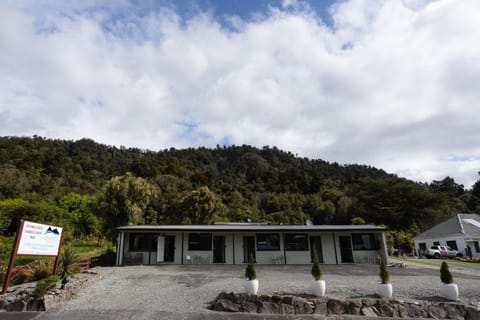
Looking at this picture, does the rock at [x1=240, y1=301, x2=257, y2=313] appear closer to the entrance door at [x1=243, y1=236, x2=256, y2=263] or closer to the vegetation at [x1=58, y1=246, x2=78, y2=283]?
the vegetation at [x1=58, y1=246, x2=78, y2=283]

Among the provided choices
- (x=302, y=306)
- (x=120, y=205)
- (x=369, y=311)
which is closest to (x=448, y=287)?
(x=369, y=311)

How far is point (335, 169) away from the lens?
8869cm

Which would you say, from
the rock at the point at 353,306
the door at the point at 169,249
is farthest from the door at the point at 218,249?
the rock at the point at 353,306

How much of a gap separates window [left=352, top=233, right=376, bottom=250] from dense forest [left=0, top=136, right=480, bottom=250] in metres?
15.0

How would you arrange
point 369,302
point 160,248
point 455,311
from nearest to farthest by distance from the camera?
point 455,311, point 369,302, point 160,248

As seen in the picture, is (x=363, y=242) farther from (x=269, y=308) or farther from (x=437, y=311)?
(x=269, y=308)

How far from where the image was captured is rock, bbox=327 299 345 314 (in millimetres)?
7680

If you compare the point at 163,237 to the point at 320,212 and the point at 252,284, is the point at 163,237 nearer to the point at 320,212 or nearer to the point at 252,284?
Answer: the point at 252,284

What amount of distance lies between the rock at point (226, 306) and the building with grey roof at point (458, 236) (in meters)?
27.3

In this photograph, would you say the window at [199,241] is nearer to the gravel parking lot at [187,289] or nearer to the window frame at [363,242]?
the gravel parking lot at [187,289]

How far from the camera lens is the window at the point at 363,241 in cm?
1750

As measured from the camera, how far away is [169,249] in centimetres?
1688

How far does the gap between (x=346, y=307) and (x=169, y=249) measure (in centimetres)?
1167

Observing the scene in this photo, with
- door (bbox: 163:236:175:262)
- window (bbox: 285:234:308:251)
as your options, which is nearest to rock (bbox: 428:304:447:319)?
window (bbox: 285:234:308:251)
